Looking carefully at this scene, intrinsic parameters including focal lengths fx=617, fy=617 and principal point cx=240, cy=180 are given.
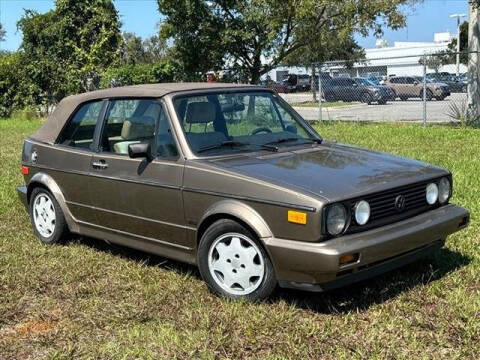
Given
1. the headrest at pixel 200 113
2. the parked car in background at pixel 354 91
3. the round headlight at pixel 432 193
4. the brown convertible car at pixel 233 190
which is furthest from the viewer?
the parked car in background at pixel 354 91

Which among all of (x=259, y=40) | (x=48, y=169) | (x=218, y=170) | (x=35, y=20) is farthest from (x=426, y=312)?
(x=35, y=20)

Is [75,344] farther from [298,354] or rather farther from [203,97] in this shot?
[203,97]

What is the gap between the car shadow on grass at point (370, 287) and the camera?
4.23 m

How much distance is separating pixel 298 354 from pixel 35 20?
73.2 feet

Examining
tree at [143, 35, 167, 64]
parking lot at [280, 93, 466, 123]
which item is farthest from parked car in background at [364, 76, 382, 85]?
tree at [143, 35, 167, 64]

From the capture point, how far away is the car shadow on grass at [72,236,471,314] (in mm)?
4234

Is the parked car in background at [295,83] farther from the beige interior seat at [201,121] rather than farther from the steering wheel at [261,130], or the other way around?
the beige interior seat at [201,121]

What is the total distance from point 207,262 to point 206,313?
399 millimetres

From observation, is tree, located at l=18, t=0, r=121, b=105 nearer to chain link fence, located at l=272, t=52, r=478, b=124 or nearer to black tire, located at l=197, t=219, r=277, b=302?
chain link fence, located at l=272, t=52, r=478, b=124

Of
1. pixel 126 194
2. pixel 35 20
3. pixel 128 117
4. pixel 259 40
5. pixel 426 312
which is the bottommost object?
pixel 426 312

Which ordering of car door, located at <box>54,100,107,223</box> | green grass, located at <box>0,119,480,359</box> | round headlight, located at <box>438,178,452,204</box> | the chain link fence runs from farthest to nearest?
the chain link fence → car door, located at <box>54,100,107,223</box> → round headlight, located at <box>438,178,452,204</box> → green grass, located at <box>0,119,480,359</box>

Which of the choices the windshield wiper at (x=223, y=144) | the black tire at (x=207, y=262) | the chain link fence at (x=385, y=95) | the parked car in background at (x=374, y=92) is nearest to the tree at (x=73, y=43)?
the chain link fence at (x=385, y=95)

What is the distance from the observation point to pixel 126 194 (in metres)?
4.97

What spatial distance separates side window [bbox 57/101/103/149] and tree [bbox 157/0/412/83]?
10654 mm
